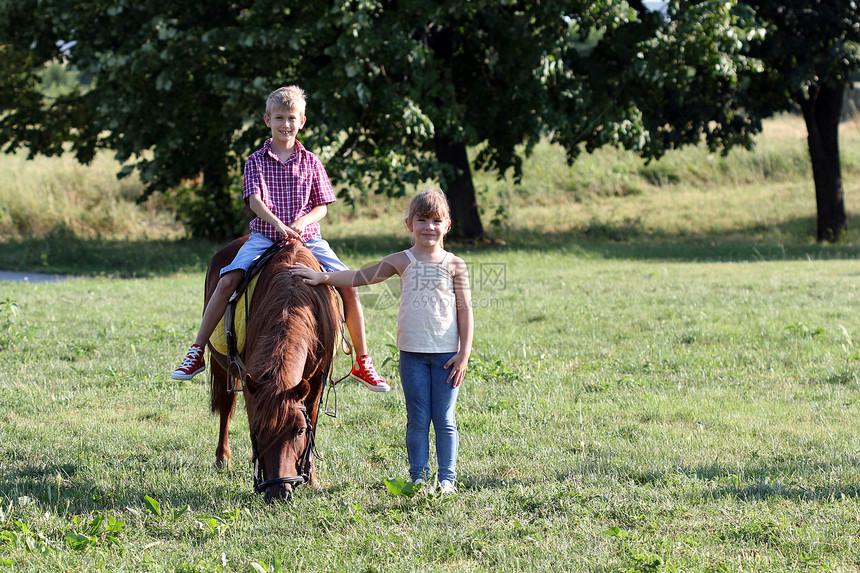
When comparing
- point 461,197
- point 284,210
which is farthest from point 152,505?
point 461,197

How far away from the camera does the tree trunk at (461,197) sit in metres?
17.2

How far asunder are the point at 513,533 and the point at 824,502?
5.42 ft

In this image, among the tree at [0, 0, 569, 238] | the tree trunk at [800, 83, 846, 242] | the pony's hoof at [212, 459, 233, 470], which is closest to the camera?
the pony's hoof at [212, 459, 233, 470]

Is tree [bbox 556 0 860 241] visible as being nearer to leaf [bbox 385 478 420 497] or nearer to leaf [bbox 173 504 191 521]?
leaf [bbox 385 478 420 497]

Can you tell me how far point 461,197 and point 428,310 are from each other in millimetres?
13821

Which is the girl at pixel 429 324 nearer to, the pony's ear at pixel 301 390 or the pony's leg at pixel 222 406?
the pony's ear at pixel 301 390

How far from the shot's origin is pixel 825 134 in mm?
17578

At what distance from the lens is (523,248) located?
16734 millimetres

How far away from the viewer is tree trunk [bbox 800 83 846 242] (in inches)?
687

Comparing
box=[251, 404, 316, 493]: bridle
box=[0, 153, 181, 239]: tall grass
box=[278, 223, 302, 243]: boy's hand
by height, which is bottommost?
box=[251, 404, 316, 493]: bridle

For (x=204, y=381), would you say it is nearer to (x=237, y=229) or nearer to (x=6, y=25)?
(x=237, y=229)

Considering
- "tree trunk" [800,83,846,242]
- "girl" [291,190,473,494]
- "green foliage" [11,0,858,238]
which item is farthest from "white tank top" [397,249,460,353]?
"tree trunk" [800,83,846,242]

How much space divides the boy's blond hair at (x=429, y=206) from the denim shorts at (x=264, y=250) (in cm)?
76

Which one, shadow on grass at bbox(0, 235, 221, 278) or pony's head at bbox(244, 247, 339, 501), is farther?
shadow on grass at bbox(0, 235, 221, 278)
